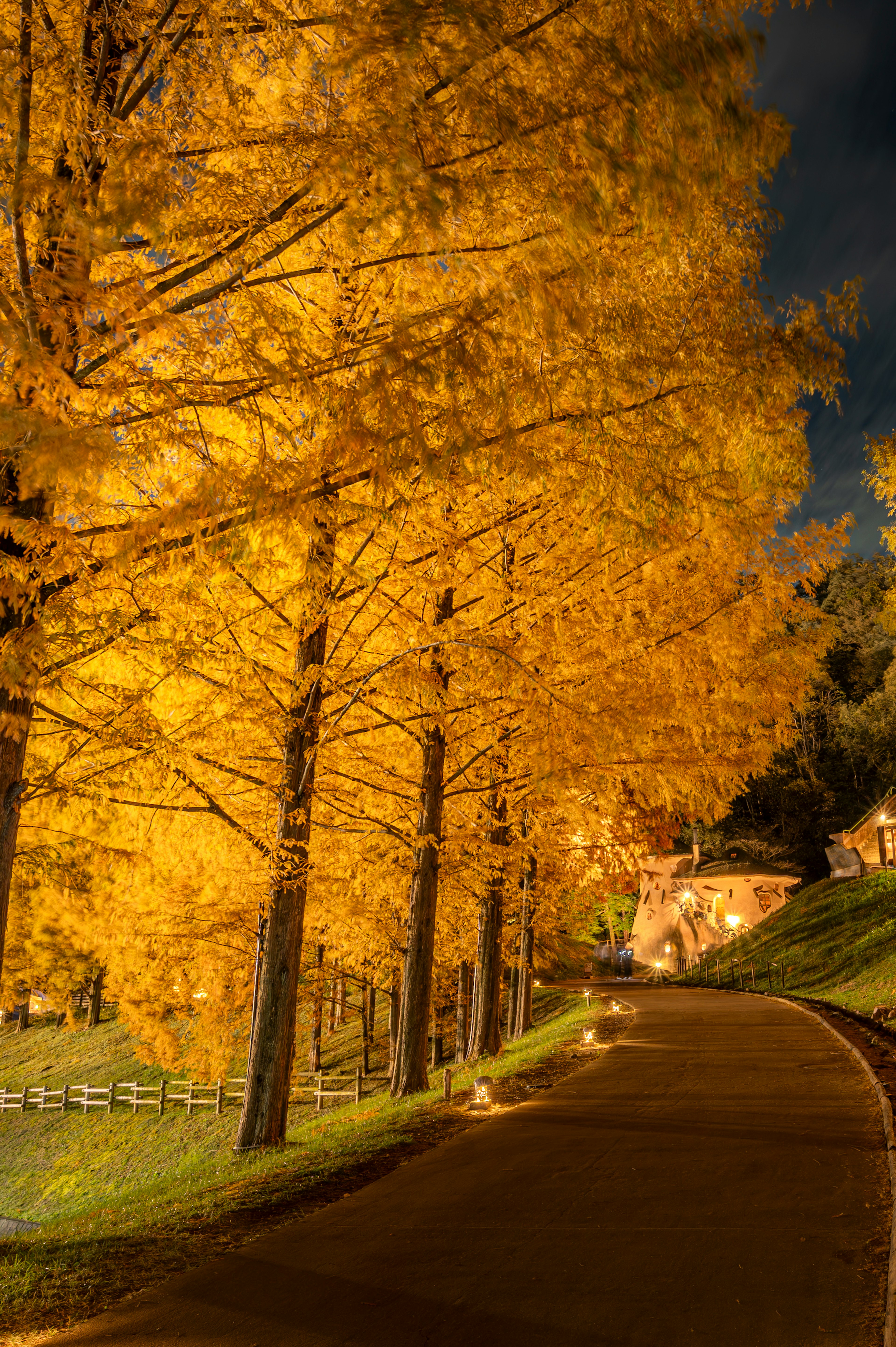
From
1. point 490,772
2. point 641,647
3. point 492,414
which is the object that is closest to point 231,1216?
point 492,414

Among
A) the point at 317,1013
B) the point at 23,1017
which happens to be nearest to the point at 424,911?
the point at 317,1013

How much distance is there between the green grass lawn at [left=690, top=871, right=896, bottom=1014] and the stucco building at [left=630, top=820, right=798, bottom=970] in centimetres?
538

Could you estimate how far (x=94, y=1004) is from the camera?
38.4 metres

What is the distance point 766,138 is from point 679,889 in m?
44.3

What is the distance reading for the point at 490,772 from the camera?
46.2ft

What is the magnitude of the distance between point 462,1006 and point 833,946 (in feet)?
33.9

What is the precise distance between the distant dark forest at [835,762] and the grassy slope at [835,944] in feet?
37.5

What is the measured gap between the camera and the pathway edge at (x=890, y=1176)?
11.4 ft

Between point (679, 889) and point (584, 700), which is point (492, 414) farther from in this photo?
point (679, 889)


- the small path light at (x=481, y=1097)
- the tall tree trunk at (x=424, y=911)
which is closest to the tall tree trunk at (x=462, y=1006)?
the tall tree trunk at (x=424, y=911)

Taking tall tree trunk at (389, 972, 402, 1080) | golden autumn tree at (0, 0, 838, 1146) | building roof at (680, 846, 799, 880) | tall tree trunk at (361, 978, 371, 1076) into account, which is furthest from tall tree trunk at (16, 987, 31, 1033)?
golden autumn tree at (0, 0, 838, 1146)

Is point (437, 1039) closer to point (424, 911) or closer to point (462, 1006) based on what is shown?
point (462, 1006)

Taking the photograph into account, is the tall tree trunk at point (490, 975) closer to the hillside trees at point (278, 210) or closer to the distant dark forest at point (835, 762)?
the hillside trees at point (278, 210)

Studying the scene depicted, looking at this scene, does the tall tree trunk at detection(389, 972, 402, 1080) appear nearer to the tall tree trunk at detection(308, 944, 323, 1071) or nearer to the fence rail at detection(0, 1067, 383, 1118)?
the fence rail at detection(0, 1067, 383, 1118)
